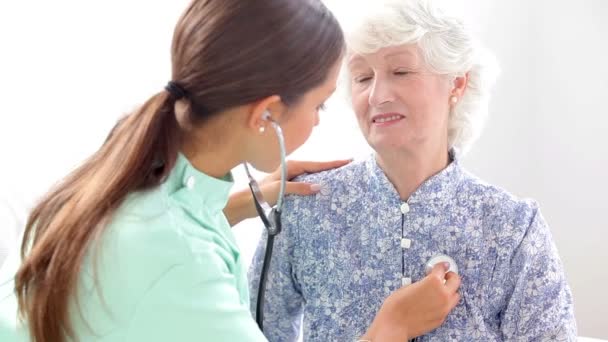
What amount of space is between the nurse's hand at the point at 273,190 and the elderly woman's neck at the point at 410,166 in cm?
13

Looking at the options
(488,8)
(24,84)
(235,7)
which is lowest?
(488,8)

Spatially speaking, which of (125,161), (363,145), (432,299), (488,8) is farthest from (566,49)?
(125,161)

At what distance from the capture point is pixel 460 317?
61.1 inches

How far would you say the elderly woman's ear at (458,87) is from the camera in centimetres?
165

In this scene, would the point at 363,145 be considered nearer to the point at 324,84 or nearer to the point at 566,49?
the point at 566,49

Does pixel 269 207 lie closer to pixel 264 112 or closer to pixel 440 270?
pixel 440 270

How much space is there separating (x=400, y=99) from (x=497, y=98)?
144 cm

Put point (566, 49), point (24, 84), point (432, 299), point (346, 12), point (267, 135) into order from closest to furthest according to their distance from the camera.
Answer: point (267, 135), point (432, 299), point (346, 12), point (24, 84), point (566, 49)

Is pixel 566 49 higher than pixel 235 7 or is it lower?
lower

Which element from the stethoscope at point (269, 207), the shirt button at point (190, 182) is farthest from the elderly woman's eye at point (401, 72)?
the shirt button at point (190, 182)

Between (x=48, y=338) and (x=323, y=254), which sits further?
(x=323, y=254)

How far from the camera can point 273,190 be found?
1.63 meters

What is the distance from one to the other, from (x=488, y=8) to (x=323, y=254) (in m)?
1.52

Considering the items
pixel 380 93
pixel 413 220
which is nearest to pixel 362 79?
pixel 380 93
